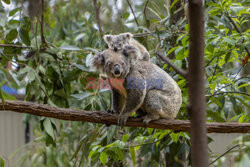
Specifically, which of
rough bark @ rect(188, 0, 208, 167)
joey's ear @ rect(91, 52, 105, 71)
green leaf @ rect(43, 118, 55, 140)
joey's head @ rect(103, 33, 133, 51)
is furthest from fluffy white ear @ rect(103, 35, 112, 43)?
rough bark @ rect(188, 0, 208, 167)

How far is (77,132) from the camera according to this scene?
173 inches

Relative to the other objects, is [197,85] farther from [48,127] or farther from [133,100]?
[48,127]

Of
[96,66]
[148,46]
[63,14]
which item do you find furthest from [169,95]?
[63,14]

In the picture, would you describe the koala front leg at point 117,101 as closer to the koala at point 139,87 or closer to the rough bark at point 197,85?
the koala at point 139,87

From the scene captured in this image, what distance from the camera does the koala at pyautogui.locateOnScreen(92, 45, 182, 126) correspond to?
2354 mm

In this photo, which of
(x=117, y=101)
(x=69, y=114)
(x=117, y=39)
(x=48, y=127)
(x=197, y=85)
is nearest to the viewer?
(x=197, y=85)

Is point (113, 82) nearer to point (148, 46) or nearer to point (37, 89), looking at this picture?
point (37, 89)

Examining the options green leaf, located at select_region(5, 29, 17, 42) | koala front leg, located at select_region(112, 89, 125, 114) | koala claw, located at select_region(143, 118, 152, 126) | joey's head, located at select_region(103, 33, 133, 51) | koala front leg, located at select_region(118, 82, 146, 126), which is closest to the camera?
koala claw, located at select_region(143, 118, 152, 126)

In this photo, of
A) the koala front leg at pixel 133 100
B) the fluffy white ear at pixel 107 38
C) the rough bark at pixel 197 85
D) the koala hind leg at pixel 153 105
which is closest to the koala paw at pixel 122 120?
the koala front leg at pixel 133 100

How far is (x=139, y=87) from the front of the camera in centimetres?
240

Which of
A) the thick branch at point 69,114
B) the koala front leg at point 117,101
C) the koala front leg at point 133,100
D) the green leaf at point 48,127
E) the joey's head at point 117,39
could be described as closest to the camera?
the thick branch at point 69,114

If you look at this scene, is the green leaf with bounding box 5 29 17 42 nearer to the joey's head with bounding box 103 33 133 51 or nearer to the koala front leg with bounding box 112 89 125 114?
the joey's head with bounding box 103 33 133 51

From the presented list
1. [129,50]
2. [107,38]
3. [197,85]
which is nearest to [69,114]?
[129,50]

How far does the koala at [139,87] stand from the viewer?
2.35 metres
